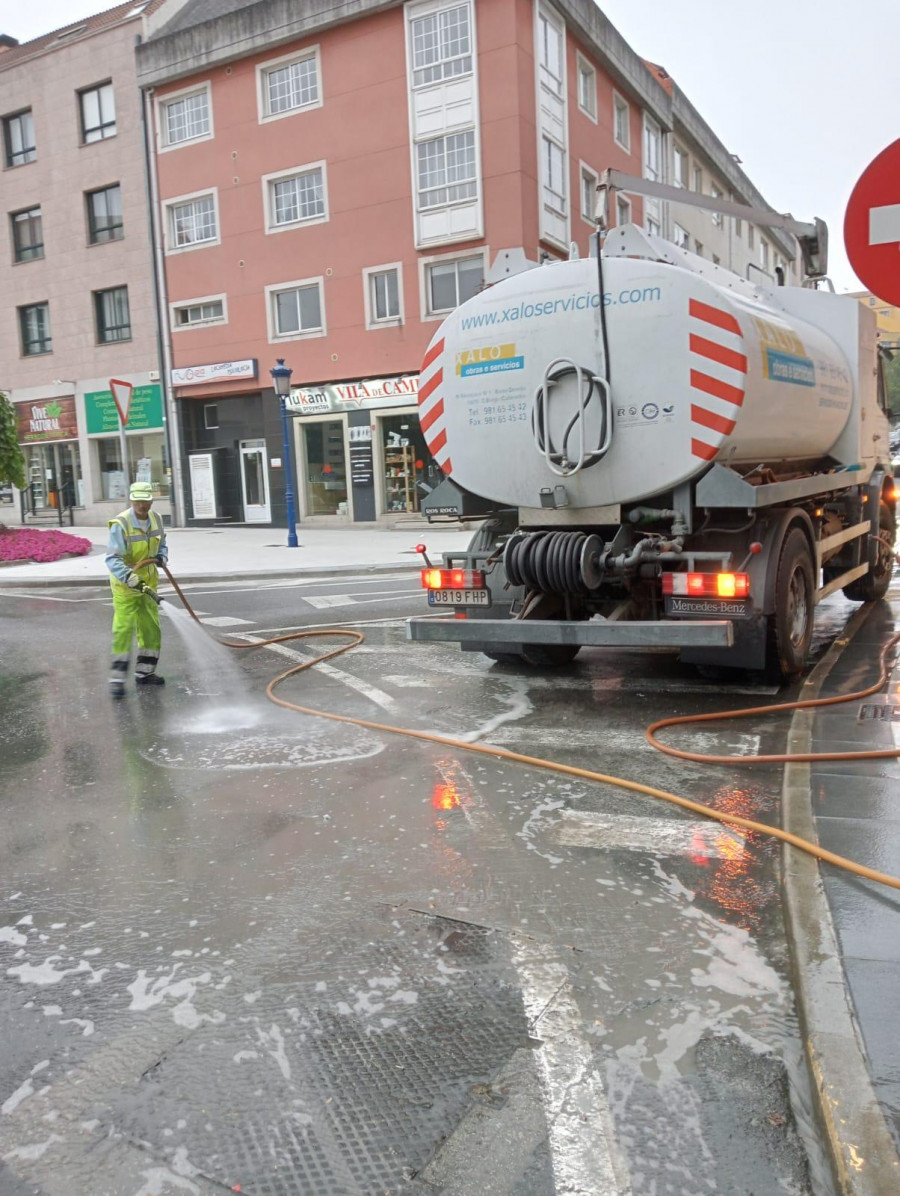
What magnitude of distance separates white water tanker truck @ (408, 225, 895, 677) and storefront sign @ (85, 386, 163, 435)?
2313cm

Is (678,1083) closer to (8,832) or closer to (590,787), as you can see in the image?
(590,787)

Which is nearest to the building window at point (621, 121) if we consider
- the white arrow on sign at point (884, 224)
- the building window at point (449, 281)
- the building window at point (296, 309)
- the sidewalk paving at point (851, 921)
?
the building window at point (449, 281)

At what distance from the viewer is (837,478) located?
27.4ft

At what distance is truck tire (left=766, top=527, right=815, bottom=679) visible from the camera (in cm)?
675

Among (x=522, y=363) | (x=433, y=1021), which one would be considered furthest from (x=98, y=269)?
(x=433, y=1021)

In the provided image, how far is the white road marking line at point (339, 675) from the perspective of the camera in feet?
23.6

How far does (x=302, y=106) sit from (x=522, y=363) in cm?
2242

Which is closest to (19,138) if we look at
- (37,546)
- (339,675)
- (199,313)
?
(199,313)

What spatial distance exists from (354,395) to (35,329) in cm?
1250

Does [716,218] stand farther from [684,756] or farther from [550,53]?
[684,756]

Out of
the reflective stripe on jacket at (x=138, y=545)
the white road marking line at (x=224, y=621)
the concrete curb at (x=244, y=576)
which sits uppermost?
the reflective stripe on jacket at (x=138, y=545)

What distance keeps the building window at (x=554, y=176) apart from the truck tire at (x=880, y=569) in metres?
15.9

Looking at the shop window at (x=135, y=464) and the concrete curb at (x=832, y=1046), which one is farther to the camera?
the shop window at (x=135, y=464)

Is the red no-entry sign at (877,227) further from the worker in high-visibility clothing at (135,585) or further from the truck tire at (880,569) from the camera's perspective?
the truck tire at (880,569)
